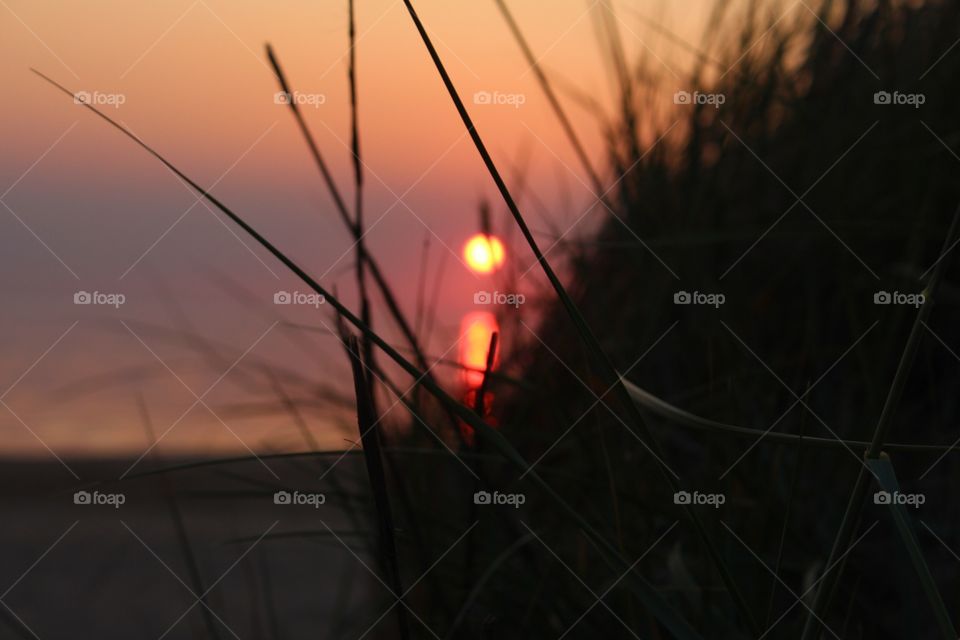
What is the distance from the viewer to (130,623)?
4.46ft

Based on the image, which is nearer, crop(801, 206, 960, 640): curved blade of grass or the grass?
crop(801, 206, 960, 640): curved blade of grass

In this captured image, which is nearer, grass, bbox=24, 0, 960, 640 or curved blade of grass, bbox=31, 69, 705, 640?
curved blade of grass, bbox=31, 69, 705, 640

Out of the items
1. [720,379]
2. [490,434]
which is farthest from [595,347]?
[720,379]

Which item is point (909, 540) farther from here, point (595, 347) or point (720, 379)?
point (720, 379)

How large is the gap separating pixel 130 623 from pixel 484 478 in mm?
820

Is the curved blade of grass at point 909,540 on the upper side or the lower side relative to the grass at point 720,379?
lower

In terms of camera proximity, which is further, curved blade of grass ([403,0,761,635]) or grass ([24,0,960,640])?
grass ([24,0,960,640])

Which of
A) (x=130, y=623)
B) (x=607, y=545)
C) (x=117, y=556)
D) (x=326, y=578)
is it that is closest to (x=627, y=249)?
(x=326, y=578)

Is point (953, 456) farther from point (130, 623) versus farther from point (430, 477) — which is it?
point (130, 623)

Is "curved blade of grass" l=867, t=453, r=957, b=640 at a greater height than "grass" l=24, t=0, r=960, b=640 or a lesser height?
lesser

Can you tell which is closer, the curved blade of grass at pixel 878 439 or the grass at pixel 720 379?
the curved blade of grass at pixel 878 439

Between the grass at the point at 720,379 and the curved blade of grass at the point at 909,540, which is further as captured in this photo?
the grass at the point at 720,379

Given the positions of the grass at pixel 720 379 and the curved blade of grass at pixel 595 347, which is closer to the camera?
the curved blade of grass at pixel 595 347

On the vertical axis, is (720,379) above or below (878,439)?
above
